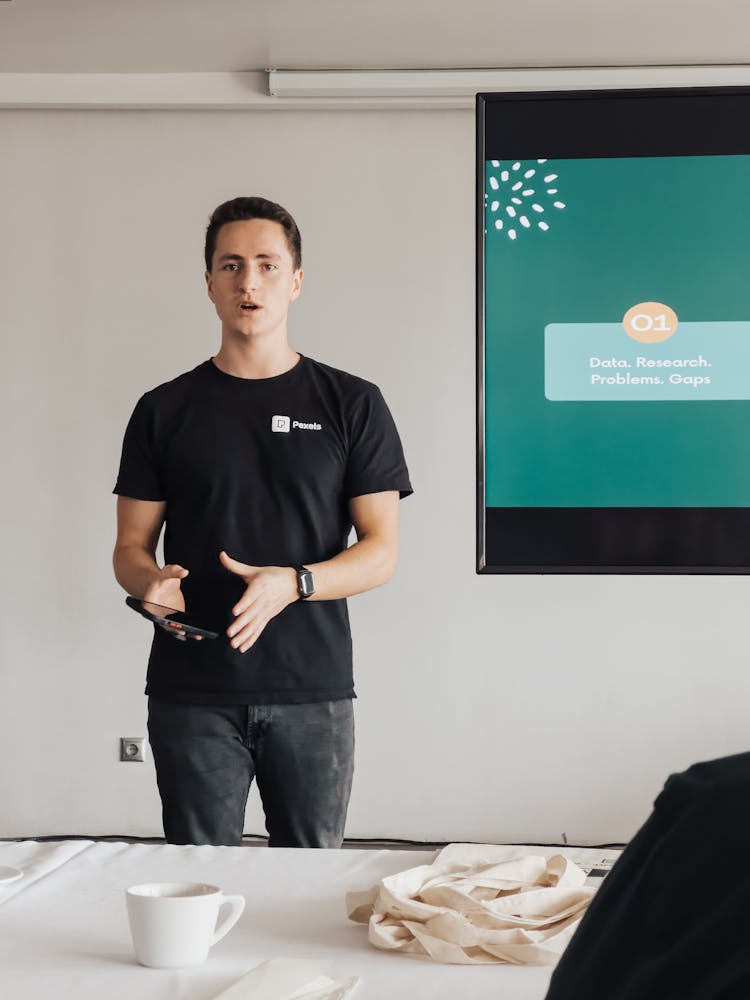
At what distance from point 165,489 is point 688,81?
9.02ft

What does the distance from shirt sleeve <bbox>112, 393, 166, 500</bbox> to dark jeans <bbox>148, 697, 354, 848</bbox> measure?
15.8 inches

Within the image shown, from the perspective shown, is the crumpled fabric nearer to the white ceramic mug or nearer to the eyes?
the white ceramic mug

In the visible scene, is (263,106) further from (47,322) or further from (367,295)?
(47,322)

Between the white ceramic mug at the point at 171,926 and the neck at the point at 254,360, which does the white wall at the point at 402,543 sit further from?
the white ceramic mug at the point at 171,926

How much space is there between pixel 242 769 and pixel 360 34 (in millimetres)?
2633

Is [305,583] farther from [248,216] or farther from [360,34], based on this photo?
[360,34]

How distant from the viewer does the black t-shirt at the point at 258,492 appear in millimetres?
1906

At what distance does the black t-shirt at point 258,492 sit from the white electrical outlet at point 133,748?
220 cm

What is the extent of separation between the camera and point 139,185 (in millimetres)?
4066

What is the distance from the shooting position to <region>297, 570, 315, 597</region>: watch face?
6.10 feet

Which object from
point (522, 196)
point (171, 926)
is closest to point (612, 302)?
point (522, 196)

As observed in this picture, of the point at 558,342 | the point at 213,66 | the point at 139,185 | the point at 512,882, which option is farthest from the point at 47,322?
the point at 512,882

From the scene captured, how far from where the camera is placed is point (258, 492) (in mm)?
1978

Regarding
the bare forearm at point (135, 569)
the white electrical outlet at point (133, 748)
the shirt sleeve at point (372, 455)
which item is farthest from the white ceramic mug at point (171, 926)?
the white electrical outlet at point (133, 748)
